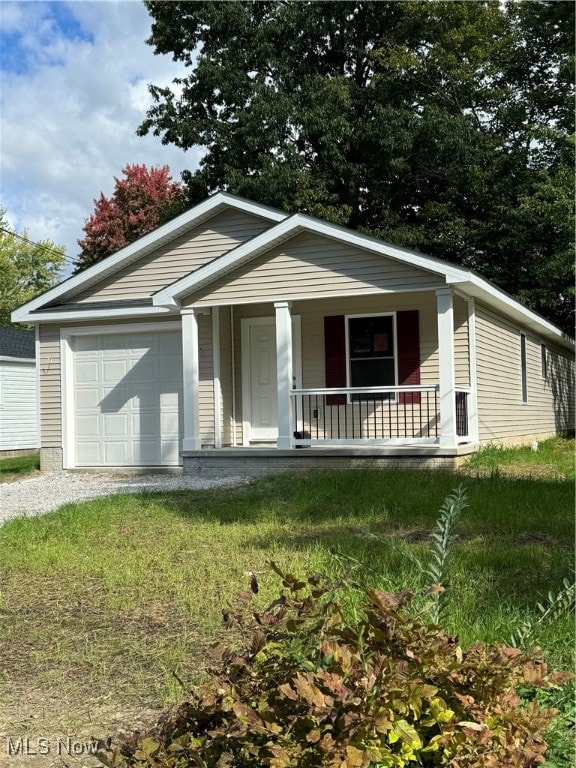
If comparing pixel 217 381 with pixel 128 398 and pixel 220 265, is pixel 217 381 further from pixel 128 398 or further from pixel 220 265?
pixel 220 265

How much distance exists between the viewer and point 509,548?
18.9ft

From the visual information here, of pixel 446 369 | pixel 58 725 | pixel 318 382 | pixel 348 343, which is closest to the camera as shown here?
pixel 58 725

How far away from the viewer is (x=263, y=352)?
13914mm

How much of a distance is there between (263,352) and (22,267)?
3288cm

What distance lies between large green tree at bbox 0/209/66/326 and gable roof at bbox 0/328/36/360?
16933mm

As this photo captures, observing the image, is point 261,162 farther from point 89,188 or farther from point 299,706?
point 299,706

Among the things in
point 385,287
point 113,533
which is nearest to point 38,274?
point 385,287

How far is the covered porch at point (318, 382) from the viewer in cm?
1212

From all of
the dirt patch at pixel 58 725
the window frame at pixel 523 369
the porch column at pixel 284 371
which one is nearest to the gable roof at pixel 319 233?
the porch column at pixel 284 371

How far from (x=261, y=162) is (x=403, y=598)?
22562mm

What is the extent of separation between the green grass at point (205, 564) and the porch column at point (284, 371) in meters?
2.66

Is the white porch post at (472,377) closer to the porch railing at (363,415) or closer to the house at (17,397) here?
the porch railing at (363,415)

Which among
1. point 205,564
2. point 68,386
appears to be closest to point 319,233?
point 68,386

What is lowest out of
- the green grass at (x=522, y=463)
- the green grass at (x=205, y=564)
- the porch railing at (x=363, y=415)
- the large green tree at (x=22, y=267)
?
the green grass at (x=205, y=564)
